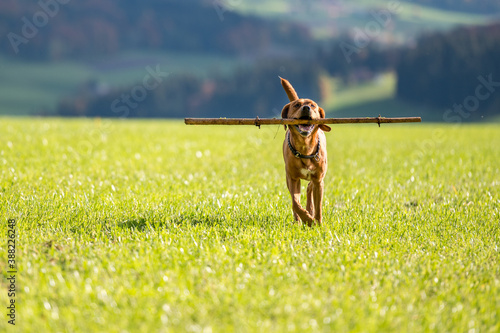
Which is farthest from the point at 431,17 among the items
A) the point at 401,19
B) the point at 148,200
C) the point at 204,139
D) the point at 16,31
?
the point at 148,200

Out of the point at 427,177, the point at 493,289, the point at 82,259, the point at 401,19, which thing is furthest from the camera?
the point at 401,19

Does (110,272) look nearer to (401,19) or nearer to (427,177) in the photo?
(427,177)

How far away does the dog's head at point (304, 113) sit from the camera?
238 inches

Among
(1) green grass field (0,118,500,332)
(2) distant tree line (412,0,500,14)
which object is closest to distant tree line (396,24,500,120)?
(2) distant tree line (412,0,500,14)

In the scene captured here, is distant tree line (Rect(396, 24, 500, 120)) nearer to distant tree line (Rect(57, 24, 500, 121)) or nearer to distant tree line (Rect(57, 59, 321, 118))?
distant tree line (Rect(57, 24, 500, 121))

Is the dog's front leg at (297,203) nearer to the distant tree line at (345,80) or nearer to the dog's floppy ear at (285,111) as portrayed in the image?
the dog's floppy ear at (285,111)

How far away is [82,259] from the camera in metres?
5.35

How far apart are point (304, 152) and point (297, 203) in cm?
68

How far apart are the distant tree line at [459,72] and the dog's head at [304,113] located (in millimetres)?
Answer: 104344

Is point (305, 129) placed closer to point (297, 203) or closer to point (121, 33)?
point (297, 203)

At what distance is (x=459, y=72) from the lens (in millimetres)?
106688

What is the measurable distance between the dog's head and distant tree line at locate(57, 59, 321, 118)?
390ft

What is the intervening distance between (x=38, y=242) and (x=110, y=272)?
4.69 feet

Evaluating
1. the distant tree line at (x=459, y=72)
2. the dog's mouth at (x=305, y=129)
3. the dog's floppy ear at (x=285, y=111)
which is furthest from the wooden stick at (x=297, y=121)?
the distant tree line at (x=459, y=72)
